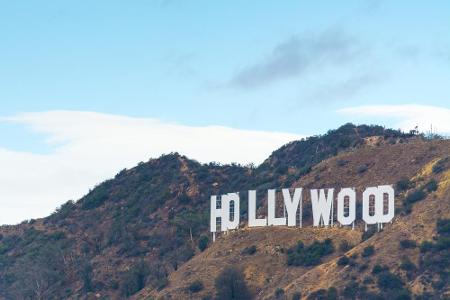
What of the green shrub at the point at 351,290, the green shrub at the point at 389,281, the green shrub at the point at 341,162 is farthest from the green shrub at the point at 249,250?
the green shrub at the point at 389,281

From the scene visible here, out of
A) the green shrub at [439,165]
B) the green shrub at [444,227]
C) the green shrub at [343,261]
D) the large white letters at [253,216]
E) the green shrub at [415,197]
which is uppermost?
the green shrub at [439,165]

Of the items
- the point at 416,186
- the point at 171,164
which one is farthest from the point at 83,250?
the point at 416,186

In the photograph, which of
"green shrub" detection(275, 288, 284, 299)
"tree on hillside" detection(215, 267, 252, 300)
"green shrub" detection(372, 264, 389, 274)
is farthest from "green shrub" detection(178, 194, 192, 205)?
"green shrub" detection(372, 264, 389, 274)

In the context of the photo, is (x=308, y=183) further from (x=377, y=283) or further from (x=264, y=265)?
(x=377, y=283)

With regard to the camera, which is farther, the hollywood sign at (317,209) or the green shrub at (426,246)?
the hollywood sign at (317,209)

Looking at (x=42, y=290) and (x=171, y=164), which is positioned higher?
(x=171, y=164)

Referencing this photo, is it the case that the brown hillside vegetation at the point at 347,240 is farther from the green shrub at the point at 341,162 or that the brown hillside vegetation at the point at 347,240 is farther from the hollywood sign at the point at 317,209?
the hollywood sign at the point at 317,209

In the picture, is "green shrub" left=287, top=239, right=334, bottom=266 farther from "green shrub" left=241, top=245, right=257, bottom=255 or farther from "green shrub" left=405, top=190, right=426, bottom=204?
"green shrub" left=405, top=190, right=426, bottom=204
